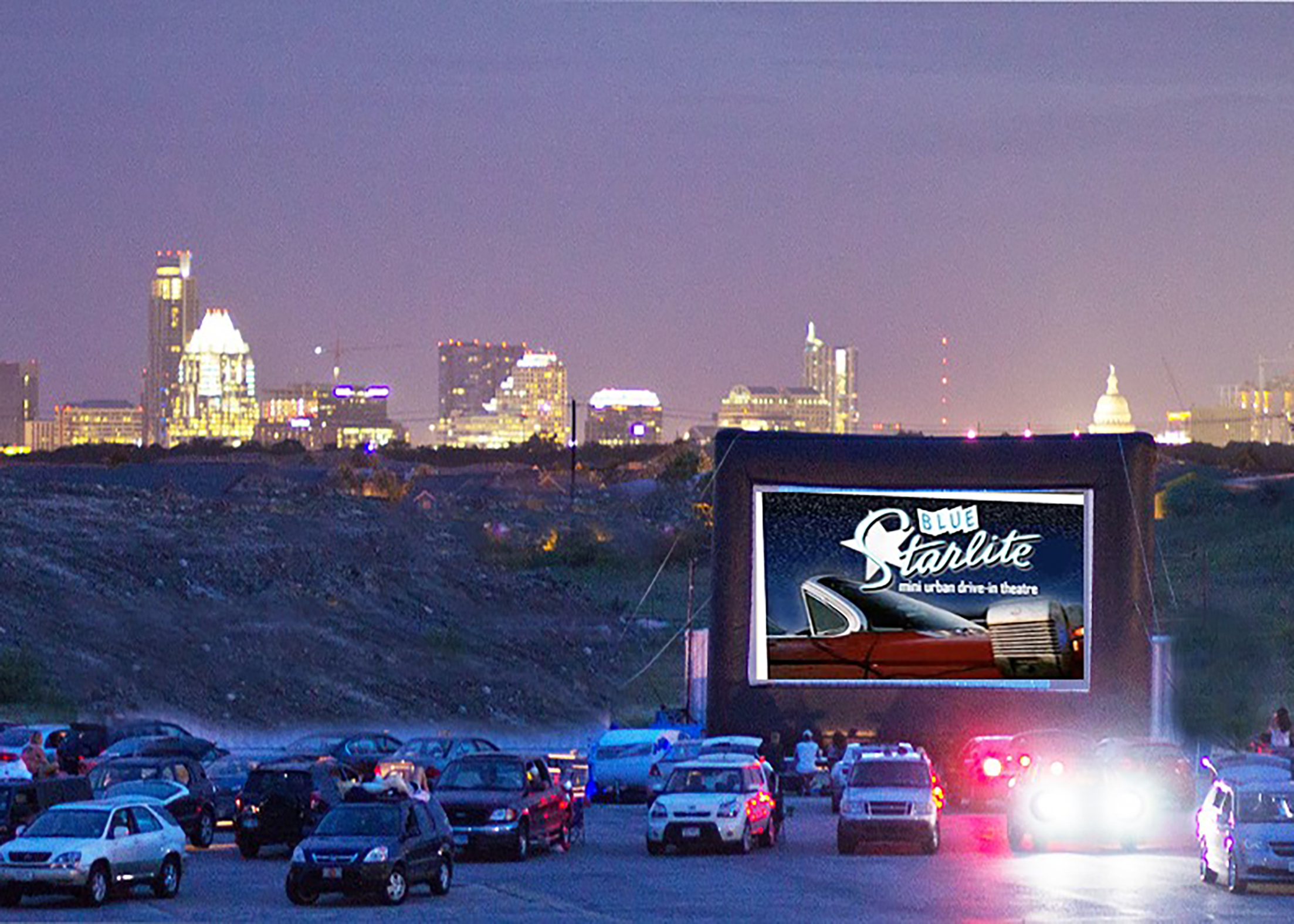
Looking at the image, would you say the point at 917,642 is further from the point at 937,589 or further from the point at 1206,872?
the point at 1206,872

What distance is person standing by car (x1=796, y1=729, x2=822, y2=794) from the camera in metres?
46.5

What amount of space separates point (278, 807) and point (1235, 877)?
1349 centimetres

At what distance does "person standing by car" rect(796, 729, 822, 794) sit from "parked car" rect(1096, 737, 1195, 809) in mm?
8958

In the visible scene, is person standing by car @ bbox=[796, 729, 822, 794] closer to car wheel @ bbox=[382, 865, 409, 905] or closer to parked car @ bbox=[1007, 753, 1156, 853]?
parked car @ bbox=[1007, 753, 1156, 853]

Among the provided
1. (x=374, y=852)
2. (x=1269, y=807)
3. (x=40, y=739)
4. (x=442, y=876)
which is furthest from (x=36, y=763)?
(x=1269, y=807)

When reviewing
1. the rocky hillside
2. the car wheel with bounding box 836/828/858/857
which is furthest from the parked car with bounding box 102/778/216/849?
the rocky hillside

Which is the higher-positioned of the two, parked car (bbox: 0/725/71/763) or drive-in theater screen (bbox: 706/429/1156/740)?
drive-in theater screen (bbox: 706/429/1156/740)

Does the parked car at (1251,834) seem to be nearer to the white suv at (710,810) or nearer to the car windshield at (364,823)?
the white suv at (710,810)

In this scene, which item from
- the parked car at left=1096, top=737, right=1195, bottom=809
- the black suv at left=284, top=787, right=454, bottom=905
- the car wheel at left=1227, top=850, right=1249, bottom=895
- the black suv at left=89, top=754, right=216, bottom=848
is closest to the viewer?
the black suv at left=284, top=787, right=454, bottom=905

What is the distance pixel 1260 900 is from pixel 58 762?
87.5ft

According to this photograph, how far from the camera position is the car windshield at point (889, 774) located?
33531 mm

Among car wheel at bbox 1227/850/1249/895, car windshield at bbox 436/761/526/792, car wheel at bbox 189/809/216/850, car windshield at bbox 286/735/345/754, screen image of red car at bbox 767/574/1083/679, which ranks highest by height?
screen image of red car at bbox 767/574/1083/679

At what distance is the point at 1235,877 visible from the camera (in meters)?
27.4

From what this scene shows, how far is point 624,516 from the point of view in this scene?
382ft
